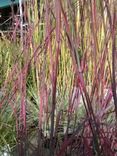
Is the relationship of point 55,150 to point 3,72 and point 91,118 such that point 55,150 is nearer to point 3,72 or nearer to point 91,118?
point 91,118

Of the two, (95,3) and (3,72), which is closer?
(95,3)

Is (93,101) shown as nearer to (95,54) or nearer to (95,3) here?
(95,54)

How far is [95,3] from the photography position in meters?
1.52

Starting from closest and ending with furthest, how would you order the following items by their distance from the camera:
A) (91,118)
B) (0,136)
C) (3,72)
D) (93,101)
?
(91,118), (93,101), (0,136), (3,72)

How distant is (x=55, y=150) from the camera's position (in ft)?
5.92

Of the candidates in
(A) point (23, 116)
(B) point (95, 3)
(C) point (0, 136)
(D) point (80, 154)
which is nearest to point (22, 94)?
(A) point (23, 116)

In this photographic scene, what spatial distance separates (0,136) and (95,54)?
137 centimetres

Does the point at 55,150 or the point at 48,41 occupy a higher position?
the point at 48,41

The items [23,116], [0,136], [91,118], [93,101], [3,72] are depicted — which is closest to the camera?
[91,118]

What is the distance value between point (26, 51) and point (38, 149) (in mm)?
417

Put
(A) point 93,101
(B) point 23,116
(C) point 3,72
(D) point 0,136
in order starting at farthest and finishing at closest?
(C) point 3,72
(D) point 0,136
(B) point 23,116
(A) point 93,101

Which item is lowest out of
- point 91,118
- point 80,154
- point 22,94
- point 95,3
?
point 80,154

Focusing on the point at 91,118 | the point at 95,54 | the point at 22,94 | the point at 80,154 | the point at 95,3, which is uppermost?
the point at 95,3

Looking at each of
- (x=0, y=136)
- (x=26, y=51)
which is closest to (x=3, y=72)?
(x=0, y=136)
